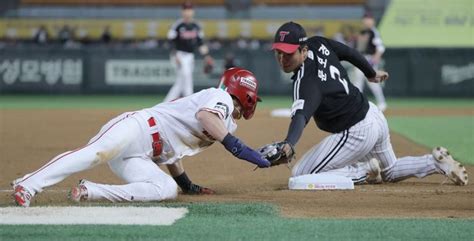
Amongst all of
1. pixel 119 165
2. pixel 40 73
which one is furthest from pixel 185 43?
pixel 119 165

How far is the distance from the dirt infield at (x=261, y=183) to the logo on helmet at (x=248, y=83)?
0.92m

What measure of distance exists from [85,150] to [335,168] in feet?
8.56

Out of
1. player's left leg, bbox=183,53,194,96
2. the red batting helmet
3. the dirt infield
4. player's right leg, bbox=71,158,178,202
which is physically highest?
the red batting helmet

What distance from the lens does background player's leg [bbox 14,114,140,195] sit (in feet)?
21.7

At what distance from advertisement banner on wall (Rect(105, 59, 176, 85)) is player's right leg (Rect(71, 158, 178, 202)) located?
18380 mm

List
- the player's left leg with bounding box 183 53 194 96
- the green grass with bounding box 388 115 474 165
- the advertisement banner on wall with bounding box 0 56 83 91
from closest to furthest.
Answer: the green grass with bounding box 388 115 474 165
the player's left leg with bounding box 183 53 194 96
the advertisement banner on wall with bounding box 0 56 83 91

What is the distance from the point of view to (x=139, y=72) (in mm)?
25641

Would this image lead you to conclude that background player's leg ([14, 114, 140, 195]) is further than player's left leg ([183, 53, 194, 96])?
No

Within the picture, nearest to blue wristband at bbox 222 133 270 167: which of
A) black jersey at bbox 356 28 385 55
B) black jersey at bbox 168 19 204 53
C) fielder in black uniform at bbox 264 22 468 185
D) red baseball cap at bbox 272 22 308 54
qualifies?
fielder in black uniform at bbox 264 22 468 185

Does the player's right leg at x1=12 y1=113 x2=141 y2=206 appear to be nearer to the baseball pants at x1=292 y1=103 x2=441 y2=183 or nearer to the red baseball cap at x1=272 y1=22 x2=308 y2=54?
the red baseball cap at x1=272 y1=22 x2=308 y2=54

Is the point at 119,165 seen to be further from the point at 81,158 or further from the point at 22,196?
the point at 22,196

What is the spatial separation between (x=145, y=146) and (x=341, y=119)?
1.98 m

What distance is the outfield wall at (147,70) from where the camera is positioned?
994 inches

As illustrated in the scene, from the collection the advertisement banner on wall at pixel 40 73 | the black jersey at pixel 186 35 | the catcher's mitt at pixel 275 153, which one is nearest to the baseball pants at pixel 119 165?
the catcher's mitt at pixel 275 153
